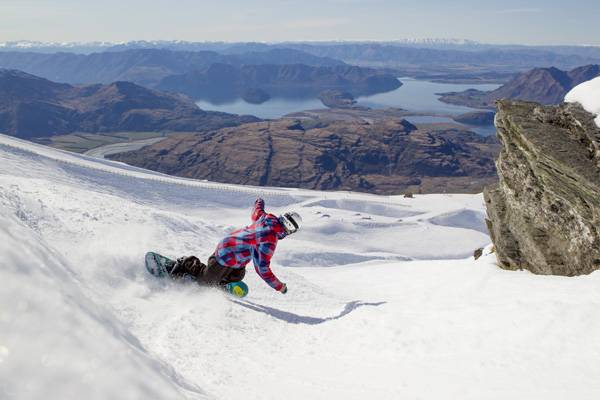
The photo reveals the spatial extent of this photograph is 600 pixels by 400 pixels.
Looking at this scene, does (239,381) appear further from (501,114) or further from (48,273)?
(501,114)

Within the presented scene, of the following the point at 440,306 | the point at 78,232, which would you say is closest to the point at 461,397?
the point at 440,306

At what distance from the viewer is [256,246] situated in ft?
28.3

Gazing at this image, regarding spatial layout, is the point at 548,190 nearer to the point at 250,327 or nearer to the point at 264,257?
the point at 264,257

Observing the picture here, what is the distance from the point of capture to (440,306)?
29.6ft

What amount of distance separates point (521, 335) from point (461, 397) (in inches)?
90.0

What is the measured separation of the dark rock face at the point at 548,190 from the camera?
9.78 meters

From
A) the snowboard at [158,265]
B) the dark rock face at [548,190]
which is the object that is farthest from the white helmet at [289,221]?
the dark rock face at [548,190]

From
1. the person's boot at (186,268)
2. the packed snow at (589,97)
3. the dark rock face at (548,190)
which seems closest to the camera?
the person's boot at (186,268)

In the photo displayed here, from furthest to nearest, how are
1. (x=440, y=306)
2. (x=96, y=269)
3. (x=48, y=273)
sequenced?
(x=440, y=306) → (x=96, y=269) → (x=48, y=273)

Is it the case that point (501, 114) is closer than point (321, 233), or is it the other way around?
point (501, 114)

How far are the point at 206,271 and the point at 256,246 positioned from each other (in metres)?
1.13

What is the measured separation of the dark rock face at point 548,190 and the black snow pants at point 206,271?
7674 millimetres

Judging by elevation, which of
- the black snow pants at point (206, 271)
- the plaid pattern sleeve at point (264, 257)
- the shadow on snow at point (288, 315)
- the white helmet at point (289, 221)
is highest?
the white helmet at point (289, 221)

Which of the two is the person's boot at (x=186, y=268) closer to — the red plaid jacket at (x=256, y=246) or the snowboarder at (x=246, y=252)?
the snowboarder at (x=246, y=252)
